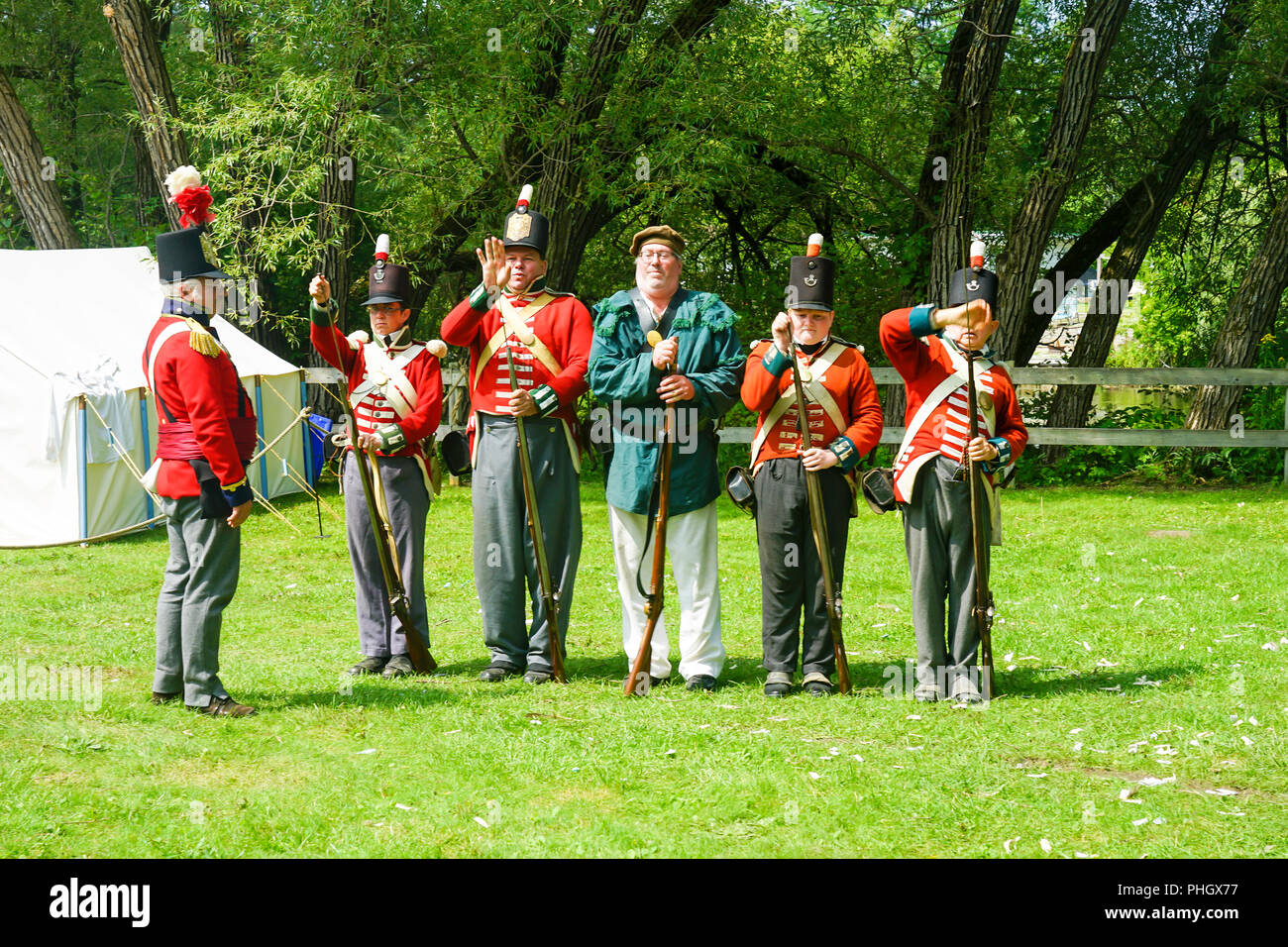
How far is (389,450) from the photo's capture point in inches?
266

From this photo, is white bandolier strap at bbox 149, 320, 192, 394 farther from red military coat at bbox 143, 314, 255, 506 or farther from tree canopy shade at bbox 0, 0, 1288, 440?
tree canopy shade at bbox 0, 0, 1288, 440

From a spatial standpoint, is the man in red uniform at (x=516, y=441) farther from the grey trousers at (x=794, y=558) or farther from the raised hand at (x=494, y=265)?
the grey trousers at (x=794, y=558)

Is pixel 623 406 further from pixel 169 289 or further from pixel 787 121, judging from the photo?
pixel 787 121

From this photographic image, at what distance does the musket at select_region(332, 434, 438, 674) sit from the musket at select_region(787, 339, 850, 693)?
2.10 meters

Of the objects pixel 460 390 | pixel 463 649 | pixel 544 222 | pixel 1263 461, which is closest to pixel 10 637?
pixel 463 649

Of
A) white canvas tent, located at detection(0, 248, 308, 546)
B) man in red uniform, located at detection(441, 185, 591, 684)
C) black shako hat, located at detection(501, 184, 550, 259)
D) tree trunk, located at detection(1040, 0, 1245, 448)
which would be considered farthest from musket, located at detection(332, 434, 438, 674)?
tree trunk, located at detection(1040, 0, 1245, 448)

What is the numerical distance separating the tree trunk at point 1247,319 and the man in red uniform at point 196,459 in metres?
11.9

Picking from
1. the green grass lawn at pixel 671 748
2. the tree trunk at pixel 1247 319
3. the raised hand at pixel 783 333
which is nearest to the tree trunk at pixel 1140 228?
the tree trunk at pixel 1247 319

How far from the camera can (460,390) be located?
16734 mm

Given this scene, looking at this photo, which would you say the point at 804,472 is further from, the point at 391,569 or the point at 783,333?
the point at 391,569

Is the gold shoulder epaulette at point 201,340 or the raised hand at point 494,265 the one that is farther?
the raised hand at point 494,265

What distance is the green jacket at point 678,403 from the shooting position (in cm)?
622

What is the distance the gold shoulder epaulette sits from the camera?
5.68 m

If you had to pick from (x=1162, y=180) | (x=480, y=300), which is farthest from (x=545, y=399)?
(x=1162, y=180)
